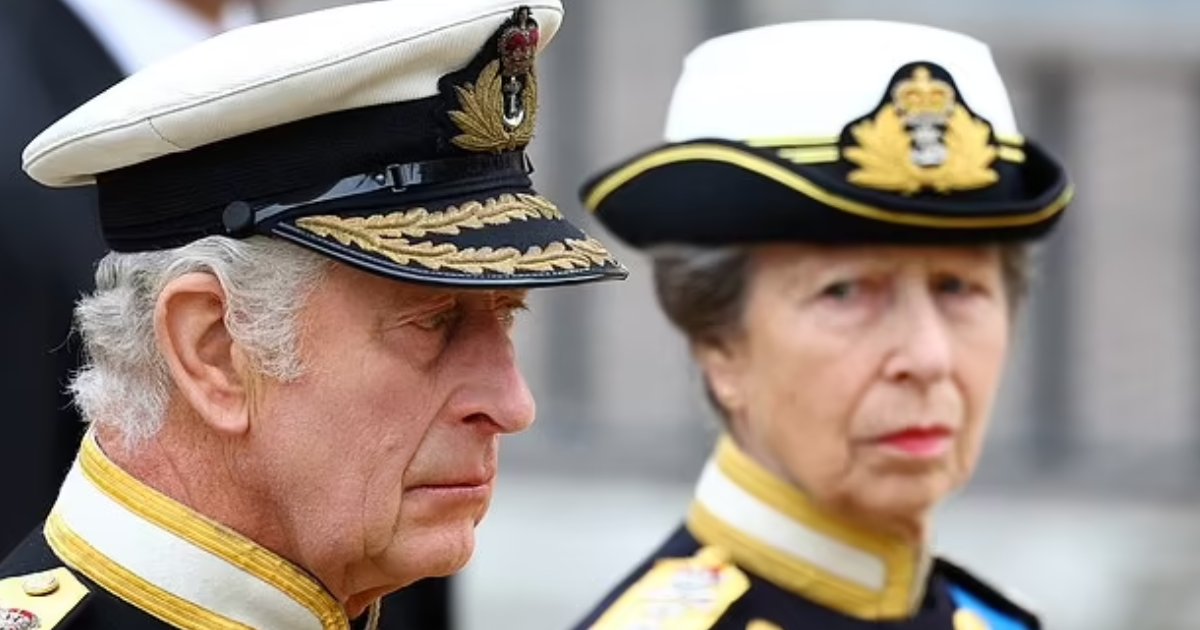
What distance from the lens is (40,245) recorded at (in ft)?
15.6

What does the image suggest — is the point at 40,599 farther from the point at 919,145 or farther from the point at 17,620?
the point at 919,145

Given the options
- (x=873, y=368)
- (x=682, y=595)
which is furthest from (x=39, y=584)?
(x=873, y=368)

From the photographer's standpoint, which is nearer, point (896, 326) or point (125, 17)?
point (896, 326)

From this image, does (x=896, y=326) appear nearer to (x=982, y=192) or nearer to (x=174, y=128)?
(x=982, y=192)

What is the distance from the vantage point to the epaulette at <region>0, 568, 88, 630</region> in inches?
133

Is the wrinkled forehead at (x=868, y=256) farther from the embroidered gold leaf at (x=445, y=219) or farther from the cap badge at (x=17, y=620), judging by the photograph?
the cap badge at (x=17, y=620)

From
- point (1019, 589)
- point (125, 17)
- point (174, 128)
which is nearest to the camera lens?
point (174, 128)

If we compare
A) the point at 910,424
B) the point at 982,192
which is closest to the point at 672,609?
the point at 910,424

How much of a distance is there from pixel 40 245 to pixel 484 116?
1.43 meters

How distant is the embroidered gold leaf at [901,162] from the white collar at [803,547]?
537mm

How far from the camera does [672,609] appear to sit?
4.73 metres

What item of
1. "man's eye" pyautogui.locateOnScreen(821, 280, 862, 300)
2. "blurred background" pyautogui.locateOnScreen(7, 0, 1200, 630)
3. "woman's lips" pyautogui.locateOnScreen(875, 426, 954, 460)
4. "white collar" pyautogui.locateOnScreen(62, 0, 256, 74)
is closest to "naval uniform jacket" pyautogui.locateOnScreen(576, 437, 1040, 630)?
"woman's lips" pyautogui.locateOnScreen(875, 426, 954, 460)

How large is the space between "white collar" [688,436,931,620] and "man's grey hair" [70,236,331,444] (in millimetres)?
1631

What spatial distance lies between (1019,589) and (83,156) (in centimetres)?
664
